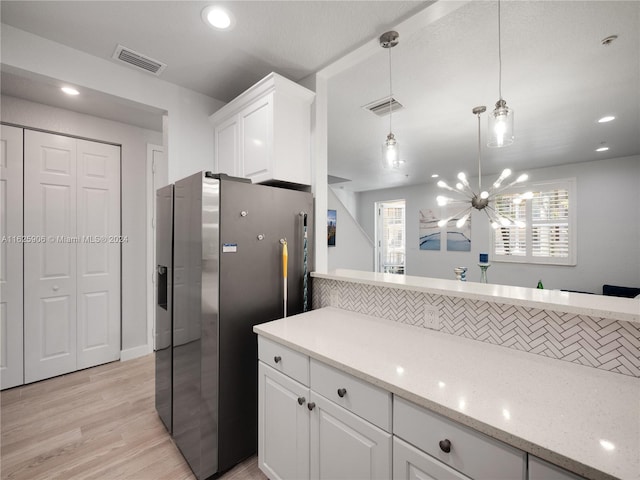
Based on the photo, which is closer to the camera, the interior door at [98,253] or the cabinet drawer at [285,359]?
the cabinet drawer at [285,359]

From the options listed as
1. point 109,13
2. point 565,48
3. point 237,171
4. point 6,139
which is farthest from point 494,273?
point 6,139

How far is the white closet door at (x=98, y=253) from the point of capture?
2.92 meters

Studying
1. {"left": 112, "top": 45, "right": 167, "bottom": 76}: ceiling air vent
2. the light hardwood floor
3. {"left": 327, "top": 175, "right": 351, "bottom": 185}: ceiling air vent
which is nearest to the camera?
the light hardwood floor

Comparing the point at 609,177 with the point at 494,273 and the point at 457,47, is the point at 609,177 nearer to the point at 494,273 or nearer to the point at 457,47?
the point at 494,273

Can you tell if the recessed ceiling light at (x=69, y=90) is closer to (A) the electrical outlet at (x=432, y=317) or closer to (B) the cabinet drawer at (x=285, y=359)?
(B) the cabinet drawer at (x=285, y=359)

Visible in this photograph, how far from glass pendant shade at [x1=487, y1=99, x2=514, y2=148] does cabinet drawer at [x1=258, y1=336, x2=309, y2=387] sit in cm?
180

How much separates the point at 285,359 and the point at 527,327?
1.11 m

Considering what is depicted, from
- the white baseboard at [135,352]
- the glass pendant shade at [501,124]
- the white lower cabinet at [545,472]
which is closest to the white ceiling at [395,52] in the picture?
the glass pendant shade at [501,124]

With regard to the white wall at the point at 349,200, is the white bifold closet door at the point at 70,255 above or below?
below

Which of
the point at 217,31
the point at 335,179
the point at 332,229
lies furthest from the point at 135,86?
the point at 335,179

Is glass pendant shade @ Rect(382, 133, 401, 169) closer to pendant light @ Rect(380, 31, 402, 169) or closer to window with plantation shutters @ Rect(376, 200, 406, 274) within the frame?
pendant light @ Rect(380, 31, 402, 169)

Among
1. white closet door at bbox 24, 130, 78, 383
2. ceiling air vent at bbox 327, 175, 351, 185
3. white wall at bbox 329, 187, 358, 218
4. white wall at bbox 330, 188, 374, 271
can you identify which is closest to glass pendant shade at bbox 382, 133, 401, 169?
white wall at bbox 330, 188, 374, 271

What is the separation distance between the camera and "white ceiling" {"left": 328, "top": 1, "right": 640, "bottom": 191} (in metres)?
1.75

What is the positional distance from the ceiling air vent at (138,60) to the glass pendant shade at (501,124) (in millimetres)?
2290
